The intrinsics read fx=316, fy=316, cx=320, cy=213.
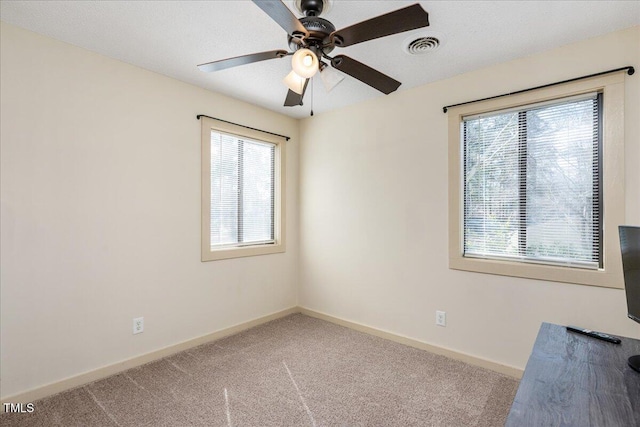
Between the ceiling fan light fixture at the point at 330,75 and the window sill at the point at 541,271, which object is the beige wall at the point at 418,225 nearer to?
the window sill at the point at 541,271

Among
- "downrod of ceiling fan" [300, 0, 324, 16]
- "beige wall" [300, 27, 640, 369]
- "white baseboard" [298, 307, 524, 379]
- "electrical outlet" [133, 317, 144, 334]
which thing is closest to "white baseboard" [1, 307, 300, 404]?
"electrical outlet" [133, 317, 144, 334]

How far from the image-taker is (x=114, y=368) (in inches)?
100

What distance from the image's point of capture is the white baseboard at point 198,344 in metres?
2.21

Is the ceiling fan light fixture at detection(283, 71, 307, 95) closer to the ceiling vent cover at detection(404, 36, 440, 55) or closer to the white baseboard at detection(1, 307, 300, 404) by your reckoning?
the ceiling vent cover at detection(404, 36, 440, 55)

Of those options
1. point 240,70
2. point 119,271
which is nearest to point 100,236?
point 119,271

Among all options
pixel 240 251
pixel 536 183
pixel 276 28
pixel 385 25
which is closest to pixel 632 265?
pixel 536 183

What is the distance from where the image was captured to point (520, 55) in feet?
8.05

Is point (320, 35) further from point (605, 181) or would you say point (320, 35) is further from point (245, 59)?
point (605, 181)

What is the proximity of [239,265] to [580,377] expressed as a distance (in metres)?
2.98

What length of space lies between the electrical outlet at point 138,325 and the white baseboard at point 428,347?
75.9 inches

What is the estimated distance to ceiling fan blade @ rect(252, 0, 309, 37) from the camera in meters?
1.27

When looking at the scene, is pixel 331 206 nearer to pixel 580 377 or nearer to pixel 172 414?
pixel 172 414

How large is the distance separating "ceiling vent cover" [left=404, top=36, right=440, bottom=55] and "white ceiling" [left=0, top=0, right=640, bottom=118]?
0.15 ft

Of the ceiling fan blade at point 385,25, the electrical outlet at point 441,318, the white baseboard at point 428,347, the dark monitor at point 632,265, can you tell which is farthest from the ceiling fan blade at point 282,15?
the white baseboard at point 428,347
